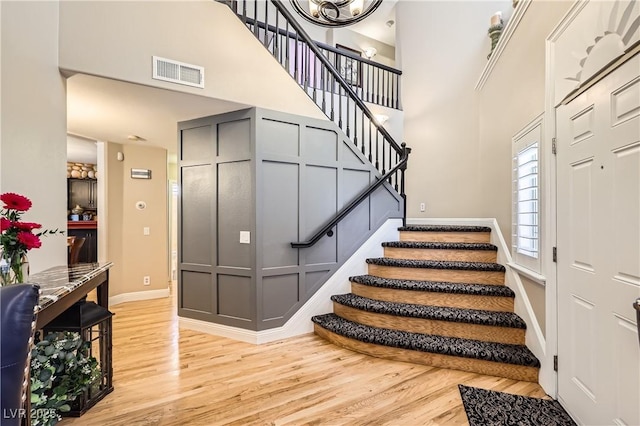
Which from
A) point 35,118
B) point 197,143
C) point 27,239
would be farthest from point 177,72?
point 27,239

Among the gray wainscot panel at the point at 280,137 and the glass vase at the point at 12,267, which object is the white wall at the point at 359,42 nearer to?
the gray wainscot panel at the point at 280,137

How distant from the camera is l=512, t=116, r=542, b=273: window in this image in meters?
Answer: 2.40

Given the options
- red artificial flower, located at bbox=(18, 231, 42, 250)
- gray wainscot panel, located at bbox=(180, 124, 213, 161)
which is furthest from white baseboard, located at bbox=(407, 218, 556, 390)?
gray wainscot panel, located at bbox=(180, 124, 213, 161)

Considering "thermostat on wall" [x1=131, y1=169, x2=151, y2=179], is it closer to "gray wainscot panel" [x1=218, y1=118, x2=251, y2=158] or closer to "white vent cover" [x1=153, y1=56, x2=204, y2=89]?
"gray wainscot panel" [x1=218, y1=118, x2=251, y2=158]

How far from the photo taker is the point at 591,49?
68.2 inches

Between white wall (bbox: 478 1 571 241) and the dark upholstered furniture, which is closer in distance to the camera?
the dark upholstered furniture

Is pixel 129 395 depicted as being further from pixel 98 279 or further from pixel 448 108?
pixel 448 108

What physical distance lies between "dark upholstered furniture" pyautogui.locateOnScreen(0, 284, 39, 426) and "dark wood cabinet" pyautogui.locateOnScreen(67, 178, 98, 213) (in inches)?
346

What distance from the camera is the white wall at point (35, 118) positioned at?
2.01 meters

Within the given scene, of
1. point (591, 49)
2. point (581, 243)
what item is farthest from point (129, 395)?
point (591, 49)

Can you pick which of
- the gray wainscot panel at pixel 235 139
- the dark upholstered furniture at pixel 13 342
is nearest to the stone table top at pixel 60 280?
the dark upholstered furniture at pixel 13 342

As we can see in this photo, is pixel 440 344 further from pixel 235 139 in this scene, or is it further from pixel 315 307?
pixel 235 139

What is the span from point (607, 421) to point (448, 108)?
13.6 ft

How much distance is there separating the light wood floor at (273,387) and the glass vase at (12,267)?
1.05 m
